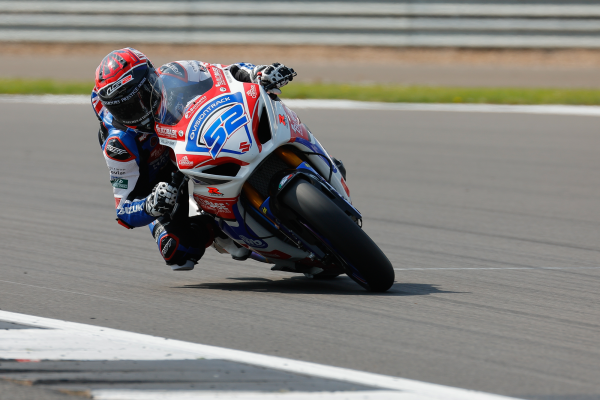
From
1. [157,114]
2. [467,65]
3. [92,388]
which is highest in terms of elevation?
[157,114]

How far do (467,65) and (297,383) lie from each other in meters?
18.1

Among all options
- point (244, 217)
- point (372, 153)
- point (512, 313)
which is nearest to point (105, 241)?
point (244, 217)

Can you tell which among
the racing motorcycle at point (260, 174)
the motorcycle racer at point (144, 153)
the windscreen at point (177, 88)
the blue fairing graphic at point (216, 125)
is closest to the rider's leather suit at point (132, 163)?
the motorcycle racer at point (144, 153)

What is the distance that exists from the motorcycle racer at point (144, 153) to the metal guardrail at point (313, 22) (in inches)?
639

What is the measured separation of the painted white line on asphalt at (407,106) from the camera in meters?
14.6

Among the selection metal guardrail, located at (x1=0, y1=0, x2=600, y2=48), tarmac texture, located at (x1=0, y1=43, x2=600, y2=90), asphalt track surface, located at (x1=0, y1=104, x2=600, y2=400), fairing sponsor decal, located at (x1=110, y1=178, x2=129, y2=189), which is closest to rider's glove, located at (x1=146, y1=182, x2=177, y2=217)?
fairing sponsor decal, located at (x1=110, y1=178, x2=129, y2=189)

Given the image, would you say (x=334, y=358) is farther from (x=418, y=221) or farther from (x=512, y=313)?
(x=418, y=221)

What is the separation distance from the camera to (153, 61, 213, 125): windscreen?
203 inches

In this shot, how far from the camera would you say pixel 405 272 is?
6.17 m

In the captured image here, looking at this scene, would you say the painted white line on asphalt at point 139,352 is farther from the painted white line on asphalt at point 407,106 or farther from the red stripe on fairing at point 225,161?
the painted white line on asphalt at point 407,106

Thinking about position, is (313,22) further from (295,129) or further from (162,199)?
(162,199)

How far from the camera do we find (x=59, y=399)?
3.36m

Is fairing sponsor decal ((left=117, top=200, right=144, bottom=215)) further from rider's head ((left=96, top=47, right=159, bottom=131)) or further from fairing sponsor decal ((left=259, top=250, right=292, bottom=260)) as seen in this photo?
fairing sponsor decal ((left=259, top=250, right=292, bottom=260))

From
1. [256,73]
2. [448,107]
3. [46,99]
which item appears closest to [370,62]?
[448,107]
